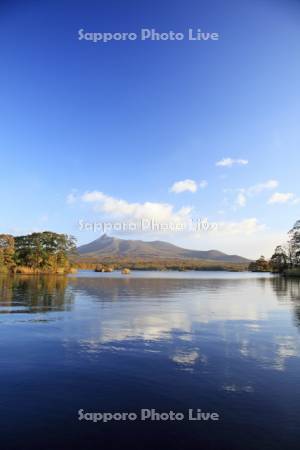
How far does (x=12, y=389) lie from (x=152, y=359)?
13.8 feet

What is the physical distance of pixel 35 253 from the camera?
82812 millimetres

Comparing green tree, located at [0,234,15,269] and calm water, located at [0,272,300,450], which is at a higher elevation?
green tree, located at [0,234,15,269]

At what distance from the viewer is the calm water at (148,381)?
6.64m

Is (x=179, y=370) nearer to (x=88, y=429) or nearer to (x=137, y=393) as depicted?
(x=137, y=393)

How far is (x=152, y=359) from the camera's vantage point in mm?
11273

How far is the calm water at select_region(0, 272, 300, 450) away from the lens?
6641 millimetres

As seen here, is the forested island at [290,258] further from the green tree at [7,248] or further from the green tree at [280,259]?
the green tree at [7,248]

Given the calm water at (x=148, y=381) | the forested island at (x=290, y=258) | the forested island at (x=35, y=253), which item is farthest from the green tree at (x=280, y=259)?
the calm water at (x=148, y=381)

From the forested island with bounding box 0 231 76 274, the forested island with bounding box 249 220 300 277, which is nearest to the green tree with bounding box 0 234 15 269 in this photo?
the forested island with bounding box 0 231 76 274

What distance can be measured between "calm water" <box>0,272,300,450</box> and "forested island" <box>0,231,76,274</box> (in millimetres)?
62864

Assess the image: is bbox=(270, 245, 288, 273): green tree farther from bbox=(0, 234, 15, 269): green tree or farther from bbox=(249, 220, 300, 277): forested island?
bbox=(0, 234, 15, 269): green tree

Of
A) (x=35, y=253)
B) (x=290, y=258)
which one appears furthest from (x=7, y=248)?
(x=290, y=258)

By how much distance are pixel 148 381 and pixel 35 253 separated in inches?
3063

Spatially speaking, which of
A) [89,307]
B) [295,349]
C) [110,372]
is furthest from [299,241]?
[110,372]
